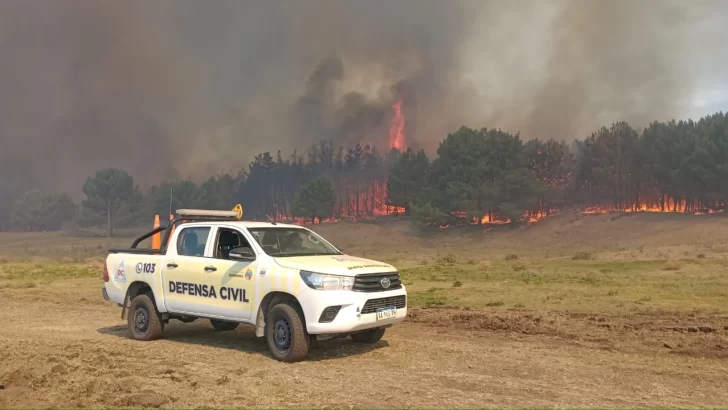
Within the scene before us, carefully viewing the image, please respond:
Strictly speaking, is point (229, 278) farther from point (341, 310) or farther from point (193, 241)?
point (341, 310)

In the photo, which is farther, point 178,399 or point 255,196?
point 255,196

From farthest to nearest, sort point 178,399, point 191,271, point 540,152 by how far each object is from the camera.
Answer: point 540,152 < point 191,271 < point 178,399

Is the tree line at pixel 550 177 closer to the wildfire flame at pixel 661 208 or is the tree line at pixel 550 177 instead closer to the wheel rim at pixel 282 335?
the wildfire flame at pixel 661 208

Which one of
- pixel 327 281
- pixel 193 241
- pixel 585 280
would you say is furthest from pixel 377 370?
pixel 585 280

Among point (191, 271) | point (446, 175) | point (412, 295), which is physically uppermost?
point (446, 175)

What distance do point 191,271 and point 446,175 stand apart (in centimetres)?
6251

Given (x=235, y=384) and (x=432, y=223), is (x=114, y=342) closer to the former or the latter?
(x=235, y=384)

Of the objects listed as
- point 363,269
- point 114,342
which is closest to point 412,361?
point 363,269

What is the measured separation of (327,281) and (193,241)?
3130 mm

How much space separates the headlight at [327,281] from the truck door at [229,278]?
1066mm

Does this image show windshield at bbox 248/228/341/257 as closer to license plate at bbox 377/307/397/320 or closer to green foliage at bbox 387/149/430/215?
license plate at bbox 377/307/397/320

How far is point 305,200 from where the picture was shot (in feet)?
307

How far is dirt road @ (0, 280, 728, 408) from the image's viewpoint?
671cm

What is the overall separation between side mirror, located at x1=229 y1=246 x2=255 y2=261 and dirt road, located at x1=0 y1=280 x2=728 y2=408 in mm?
1543
